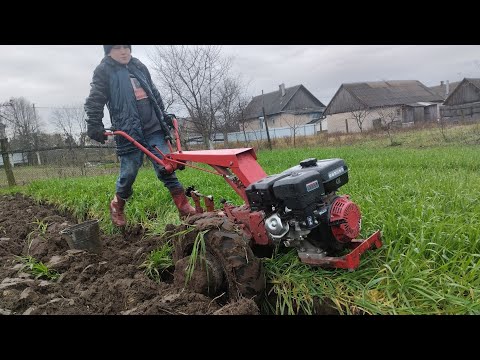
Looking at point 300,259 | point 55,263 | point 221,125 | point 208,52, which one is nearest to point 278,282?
point 300,259

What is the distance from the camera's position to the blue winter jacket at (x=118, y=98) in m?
4.24

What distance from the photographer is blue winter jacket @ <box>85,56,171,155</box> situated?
167 inches

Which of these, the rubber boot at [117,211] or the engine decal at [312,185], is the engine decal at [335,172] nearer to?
the engine decal at [312,185]

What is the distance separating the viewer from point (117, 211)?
467 centimetres

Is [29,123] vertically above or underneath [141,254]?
above

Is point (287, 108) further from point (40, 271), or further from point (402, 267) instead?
point (402, 267)

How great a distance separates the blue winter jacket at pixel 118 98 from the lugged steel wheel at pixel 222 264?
1.78 metres

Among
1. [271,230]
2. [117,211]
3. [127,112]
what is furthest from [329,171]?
[117,211]

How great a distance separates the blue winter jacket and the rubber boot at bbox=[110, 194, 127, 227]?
0.60 meters

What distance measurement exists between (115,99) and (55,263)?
6.12 ft

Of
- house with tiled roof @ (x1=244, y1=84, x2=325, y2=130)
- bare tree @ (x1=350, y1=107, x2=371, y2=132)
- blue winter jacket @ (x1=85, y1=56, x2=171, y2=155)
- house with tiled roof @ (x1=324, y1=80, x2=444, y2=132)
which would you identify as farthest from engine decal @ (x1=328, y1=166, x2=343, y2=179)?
house with tiled roof @ (x1=244, y1=84, x2=325, y2=130)

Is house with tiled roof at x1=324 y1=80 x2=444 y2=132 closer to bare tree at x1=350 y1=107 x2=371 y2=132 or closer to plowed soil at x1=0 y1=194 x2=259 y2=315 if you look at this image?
bare tree at x1=350 y1=107 x2=371 y2=132

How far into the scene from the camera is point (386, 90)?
42688 millimetres
